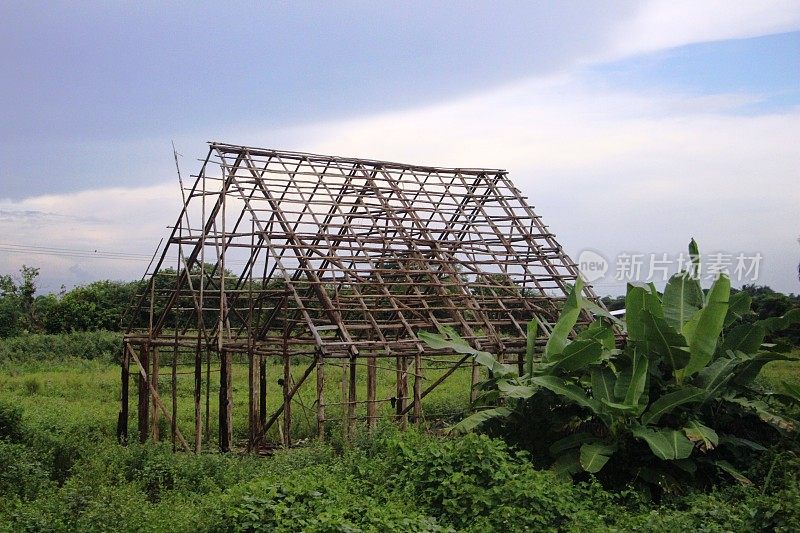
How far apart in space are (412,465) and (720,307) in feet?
14.1

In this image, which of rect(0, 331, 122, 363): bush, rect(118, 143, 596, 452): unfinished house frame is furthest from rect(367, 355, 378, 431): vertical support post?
rect(0, 331, 122, 363): bush

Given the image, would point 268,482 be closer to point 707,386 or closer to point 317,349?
point 317,349

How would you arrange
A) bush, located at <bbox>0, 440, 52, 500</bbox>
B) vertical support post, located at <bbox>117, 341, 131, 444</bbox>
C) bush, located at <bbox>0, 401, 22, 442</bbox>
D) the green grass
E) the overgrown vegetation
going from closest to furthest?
the overgrown vegetation
bush, located at <bbox>0, 440, 52, 500</bbox>
bush, located at <bbox>0, 401, 22, 442</bbox>
vertical support post, located at <bbox>117, 341, 131, 444</bbox>
the green grass

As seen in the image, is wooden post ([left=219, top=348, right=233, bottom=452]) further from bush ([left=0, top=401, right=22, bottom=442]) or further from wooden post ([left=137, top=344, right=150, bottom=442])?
bush ([left=0, top=401, right=22, bottom=442])

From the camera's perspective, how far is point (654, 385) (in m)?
11.0

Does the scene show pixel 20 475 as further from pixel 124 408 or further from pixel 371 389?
pixel 371 389

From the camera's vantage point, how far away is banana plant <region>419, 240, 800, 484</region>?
1011 centimetres

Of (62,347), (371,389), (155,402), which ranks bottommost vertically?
(155,402)

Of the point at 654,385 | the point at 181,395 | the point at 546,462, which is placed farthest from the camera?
the point at 181,395

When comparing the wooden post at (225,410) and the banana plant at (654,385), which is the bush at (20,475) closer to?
the wooden post at (225,410)

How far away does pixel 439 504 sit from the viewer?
8.53m

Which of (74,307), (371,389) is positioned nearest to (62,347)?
(74,307)

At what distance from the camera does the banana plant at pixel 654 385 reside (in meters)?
10.1

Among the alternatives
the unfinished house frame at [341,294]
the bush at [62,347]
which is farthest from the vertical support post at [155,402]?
the bush at [62,347]
